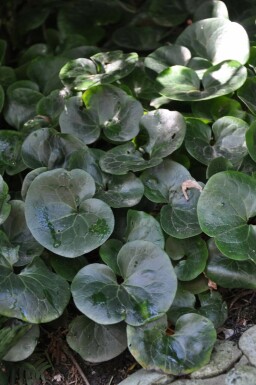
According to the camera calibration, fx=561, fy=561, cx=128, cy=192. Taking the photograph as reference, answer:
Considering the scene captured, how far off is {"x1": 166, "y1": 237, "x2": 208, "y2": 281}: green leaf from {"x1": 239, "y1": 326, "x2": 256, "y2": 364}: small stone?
24cm

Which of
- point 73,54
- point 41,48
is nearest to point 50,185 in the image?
point 73,54

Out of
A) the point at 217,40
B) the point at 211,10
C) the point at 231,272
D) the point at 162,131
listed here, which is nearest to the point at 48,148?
the point at 162,131

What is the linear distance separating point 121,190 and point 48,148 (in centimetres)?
32

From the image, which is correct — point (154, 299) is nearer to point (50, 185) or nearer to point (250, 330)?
point (250, 330)

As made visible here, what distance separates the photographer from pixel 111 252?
1.85 meters

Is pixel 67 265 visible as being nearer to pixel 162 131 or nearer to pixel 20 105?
pixel 162 131

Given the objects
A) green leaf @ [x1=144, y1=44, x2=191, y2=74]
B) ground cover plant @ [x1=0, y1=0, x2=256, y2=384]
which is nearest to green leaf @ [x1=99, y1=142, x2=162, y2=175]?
ground cover plant @ [x1=0, y1=0, x2=256, y2=384]

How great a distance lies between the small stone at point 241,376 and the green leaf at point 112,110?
0.95 meters

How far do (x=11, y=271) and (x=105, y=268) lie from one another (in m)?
0.30

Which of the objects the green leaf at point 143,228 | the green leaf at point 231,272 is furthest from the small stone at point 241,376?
the green leaf at point 143,228

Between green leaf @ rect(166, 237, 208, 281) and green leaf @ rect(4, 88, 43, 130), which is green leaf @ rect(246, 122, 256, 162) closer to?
green leaf @ rect(166, 237, 208, 281)

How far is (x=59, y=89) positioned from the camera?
8.06 ft

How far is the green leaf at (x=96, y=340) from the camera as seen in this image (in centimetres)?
175

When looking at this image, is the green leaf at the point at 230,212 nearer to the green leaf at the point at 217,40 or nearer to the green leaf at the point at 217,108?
the green leaf at the point at 217,108
